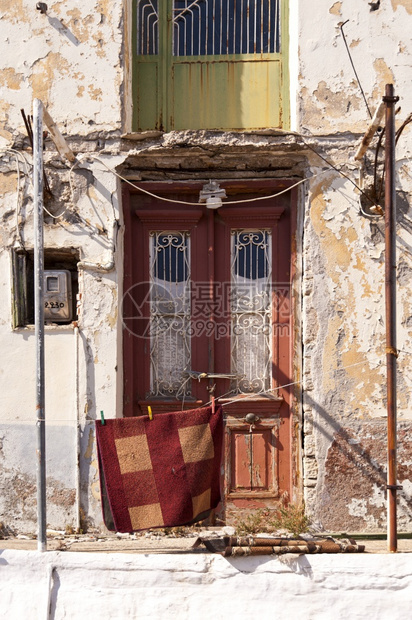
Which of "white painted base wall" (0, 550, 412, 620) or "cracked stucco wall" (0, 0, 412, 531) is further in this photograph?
"cracked stucco wall" (0, 0, 412, 531)

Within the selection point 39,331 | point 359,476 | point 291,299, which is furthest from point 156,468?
point 291,299

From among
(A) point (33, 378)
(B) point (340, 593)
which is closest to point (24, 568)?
(A) point (33, 378)

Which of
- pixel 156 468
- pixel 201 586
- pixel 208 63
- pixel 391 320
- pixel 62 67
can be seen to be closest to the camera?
pixel 201 586

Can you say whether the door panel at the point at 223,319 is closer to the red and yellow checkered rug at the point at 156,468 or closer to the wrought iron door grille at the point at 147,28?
the red and yellow checkered rug at the point at 156,468

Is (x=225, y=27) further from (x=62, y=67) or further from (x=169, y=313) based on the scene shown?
(x=169, y=313)

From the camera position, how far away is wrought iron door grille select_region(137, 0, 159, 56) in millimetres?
5562

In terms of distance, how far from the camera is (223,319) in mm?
5488

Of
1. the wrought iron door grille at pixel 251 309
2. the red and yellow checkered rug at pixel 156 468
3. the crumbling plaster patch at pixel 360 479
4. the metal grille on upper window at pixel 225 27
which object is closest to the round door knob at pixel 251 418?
the wrought iron door grille at pixel 251 309

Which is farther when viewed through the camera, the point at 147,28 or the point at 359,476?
the point at 147,28

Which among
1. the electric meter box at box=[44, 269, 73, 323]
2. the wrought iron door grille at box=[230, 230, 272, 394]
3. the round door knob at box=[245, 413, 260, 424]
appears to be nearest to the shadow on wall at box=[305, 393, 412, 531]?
the round door knob at box=[245, 413, 260, 424]

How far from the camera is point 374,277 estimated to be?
16.8ft

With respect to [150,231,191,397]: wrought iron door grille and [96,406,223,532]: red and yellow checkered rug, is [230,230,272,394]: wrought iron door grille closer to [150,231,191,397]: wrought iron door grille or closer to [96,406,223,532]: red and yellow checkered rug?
[150,231,191,397]: wrought iron door grille

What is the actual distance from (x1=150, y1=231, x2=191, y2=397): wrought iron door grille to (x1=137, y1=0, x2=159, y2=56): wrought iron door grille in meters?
1.65

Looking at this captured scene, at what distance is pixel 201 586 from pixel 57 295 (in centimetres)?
259
